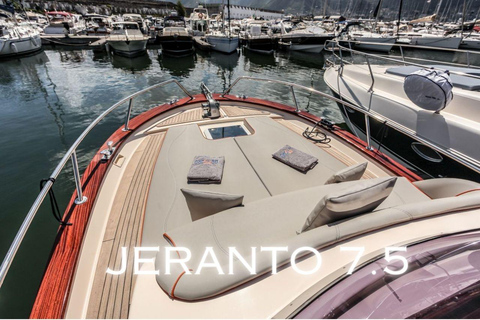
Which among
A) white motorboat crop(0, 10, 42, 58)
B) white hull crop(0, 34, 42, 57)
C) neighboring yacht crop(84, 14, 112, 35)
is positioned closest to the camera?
white hull crop(0, 34, 42, 57)

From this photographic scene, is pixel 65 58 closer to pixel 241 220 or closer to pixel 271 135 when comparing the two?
pixel 271 135

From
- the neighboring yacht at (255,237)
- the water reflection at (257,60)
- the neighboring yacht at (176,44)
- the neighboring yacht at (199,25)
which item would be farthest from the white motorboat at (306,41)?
the neighboring yacht at (255,237)

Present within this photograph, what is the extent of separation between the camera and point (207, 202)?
212cm

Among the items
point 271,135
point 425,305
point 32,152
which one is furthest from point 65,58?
point 425,305

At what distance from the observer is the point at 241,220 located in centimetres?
203

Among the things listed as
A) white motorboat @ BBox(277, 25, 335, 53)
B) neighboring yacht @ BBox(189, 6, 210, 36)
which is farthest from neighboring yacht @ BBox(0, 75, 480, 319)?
neighboring yacht @ BBox(189, 6, 210, 36)

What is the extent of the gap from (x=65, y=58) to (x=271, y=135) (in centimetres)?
2268

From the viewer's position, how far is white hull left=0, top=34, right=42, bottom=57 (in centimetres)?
1703

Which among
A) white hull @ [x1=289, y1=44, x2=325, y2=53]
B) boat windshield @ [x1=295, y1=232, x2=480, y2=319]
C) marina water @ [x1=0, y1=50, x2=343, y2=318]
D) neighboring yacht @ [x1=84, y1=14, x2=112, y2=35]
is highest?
neighboring yacht @ [x1=84, y1=14, x2=112, y2=35]

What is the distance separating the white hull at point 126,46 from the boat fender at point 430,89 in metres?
21.0

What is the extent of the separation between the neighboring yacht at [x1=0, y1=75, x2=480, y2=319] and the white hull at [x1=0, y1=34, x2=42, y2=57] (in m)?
21.9

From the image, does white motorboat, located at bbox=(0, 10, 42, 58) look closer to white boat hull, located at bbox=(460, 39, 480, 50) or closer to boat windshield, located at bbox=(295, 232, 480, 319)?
boat windshield, located at bbox=(295, 232, 480, 319)

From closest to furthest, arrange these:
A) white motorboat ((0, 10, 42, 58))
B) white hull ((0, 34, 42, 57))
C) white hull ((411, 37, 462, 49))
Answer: white hull ((0, 34, 42, 57)) < white motorboat ((0, 10, 42, 58)) < white hull ((411, 37, 462, 49))

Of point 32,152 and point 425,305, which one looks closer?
point 425,305
